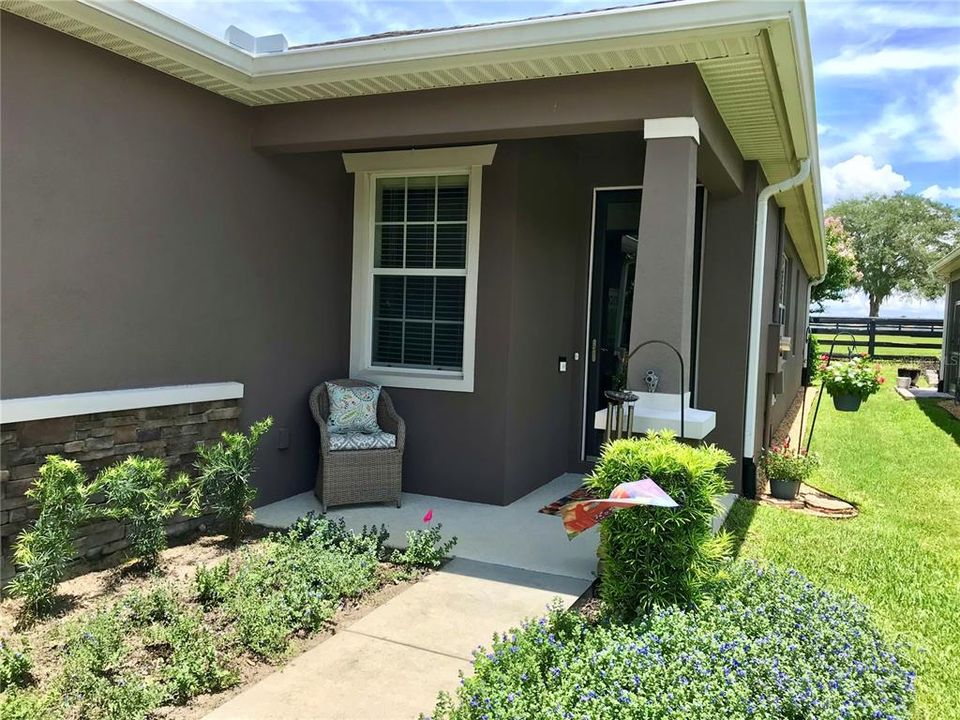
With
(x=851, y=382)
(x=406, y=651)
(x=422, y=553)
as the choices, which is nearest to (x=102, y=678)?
(x=406, y=651)

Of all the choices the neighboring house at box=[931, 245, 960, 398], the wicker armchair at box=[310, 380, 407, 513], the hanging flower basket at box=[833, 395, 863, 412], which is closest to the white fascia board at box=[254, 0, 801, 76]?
the wicker armchair at box=[310, 380, 407, 513]

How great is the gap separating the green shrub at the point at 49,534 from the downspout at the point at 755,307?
472 centimetres

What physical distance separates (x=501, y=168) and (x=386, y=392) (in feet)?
6.28

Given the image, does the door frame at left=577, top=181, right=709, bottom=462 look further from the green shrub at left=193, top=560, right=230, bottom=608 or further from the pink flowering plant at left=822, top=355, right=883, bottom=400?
the green shrub at left=193, top=560, right=230, bottom=608

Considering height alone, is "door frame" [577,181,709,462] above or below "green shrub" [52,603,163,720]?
above

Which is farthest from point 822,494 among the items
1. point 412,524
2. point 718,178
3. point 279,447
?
point 279,447

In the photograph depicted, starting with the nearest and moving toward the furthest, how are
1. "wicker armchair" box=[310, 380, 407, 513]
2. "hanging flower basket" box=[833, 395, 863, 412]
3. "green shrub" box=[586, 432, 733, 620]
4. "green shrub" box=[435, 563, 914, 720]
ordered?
"green shrub" box=[435, 563, 914, 720], "green shrub" box=[586, 432, 733, 620], "wicker armchair" box=[310, 380, 407, 513], "hanging flower basket" box=[833, 395, 863, 412]

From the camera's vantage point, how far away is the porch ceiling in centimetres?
344

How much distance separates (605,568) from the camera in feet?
10.4

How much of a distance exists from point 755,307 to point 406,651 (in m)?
4.21

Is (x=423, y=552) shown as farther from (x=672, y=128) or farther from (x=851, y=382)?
(x=851, y=382)

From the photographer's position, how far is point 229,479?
444cm

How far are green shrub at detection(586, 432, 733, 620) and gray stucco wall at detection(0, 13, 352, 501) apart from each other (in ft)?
9.28

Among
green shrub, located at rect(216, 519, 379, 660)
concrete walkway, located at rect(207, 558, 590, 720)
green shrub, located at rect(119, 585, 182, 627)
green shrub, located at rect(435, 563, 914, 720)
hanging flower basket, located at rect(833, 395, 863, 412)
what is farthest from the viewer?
hanging flower basket, located at rect(833, 395, 863, 412)
